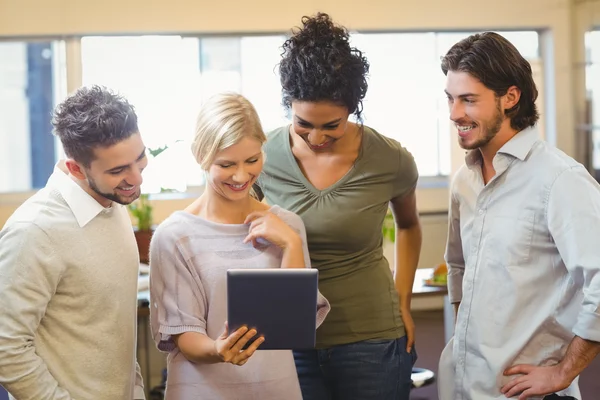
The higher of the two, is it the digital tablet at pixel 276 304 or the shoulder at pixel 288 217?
the shoulder at pixel 288 217

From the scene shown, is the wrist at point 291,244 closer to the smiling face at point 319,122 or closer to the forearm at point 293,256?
the forearm at point 293,256

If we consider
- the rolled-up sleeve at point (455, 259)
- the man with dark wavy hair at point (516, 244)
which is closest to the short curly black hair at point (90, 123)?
the man with dark wavy hair at point (516, 244)

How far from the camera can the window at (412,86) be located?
7.89 meters

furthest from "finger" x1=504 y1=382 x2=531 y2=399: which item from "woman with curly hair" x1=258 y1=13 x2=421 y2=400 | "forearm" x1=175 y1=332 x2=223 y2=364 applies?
"forearm" x1=175 y1=332 x2=223 y2=364

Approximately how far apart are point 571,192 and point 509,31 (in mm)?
6419

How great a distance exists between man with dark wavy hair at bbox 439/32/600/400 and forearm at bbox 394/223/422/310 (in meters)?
0.33

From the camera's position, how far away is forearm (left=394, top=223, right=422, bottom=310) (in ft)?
8.11

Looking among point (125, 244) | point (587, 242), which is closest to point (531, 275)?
point (587, 242)

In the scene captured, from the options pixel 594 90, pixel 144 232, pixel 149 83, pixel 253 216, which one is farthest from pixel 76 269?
pixel 594 90

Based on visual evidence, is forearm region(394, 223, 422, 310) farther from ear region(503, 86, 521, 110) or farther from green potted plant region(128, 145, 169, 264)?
green potted plant region(128, 145, 169, 264)

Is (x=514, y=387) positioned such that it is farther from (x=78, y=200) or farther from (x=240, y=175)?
(x=78, y=200)

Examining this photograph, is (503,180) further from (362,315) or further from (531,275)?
(362,315)

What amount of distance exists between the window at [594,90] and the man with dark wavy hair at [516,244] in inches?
226

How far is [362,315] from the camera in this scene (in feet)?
7.34
